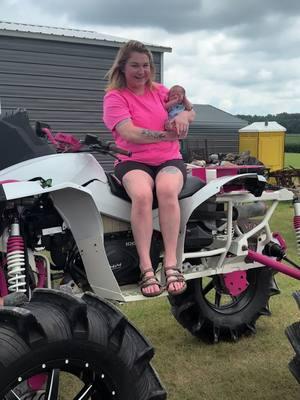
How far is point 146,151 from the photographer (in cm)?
349

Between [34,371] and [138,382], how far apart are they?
50cm

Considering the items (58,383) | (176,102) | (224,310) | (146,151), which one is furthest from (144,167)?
(224,310)

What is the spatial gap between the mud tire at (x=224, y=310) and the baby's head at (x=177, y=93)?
4.91 ft

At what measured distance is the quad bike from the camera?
2.33 meters

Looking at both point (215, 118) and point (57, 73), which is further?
point (215, 118)

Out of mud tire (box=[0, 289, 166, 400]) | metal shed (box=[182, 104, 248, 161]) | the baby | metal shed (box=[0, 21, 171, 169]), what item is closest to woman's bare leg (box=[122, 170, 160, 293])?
the baby

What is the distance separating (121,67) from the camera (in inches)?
141

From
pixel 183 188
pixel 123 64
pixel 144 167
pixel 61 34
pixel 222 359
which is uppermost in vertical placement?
pixel 61 34

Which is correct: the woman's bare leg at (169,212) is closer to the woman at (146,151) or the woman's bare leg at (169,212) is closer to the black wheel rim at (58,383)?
the woman at (146,151)

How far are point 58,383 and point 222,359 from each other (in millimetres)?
2148

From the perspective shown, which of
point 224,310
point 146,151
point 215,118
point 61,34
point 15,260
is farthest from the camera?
point 215,118

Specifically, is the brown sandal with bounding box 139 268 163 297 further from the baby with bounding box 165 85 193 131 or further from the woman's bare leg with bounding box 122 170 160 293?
the baby with bounding box 165 85 193 131

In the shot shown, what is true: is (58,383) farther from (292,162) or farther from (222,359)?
(292,162)

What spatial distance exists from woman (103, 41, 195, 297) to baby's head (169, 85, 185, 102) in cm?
7
